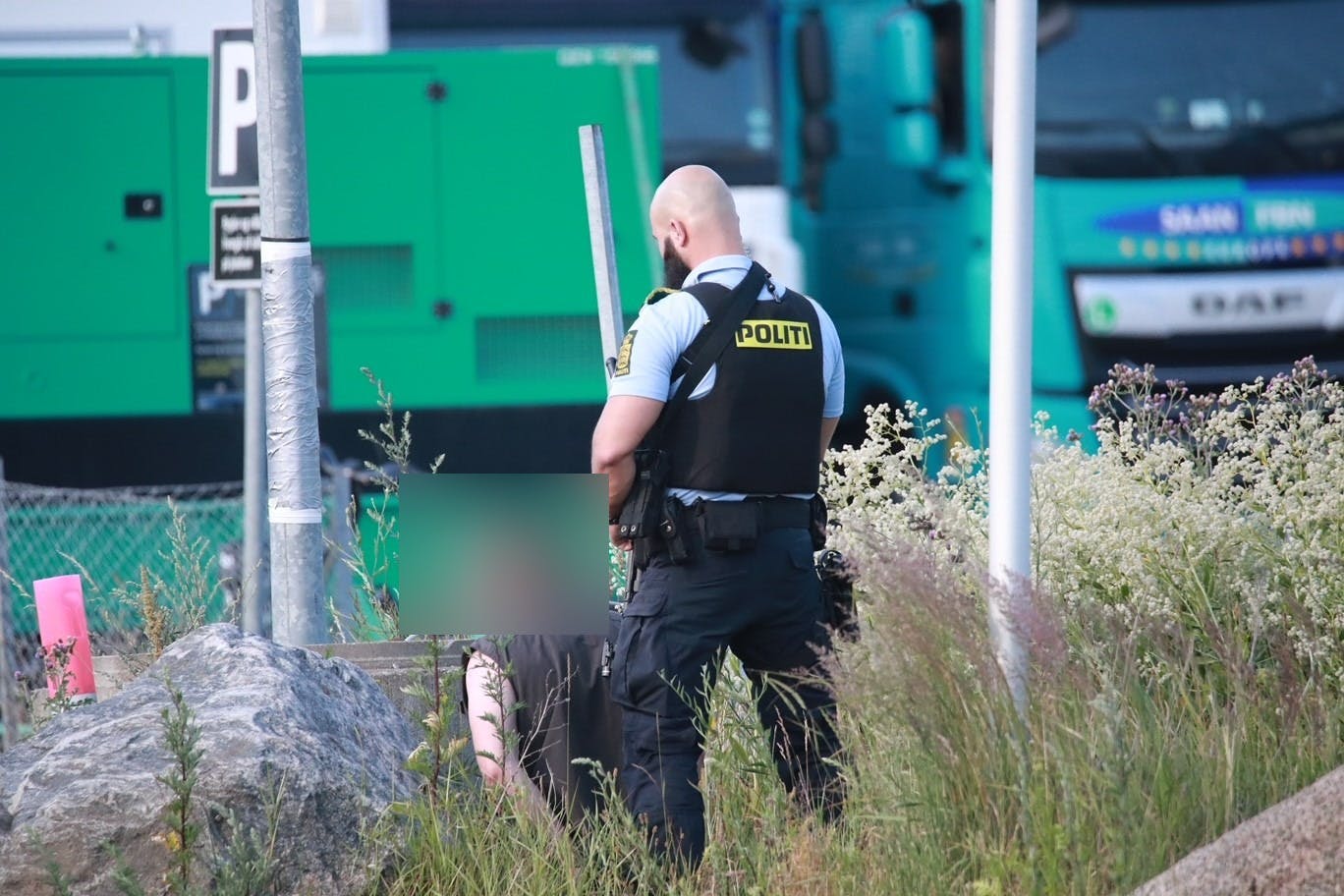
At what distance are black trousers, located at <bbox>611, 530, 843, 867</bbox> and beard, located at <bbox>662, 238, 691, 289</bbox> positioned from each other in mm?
639

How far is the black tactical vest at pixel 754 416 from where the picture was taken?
148 inches

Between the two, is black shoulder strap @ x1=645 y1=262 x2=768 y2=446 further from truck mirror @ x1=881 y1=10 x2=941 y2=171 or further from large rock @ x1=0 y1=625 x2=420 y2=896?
truck mirror @ x1=881 y1=10 x2=941 y2=171

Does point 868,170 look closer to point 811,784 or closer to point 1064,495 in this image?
point 1064,495

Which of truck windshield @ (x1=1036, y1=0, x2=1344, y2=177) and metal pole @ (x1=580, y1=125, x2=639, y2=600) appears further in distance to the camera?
truck windshield @ (x1=1036, y1=0, x2=1344, y2=177)

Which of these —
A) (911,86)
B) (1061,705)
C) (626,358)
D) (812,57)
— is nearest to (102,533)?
(812,57)

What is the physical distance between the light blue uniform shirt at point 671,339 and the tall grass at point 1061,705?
1.47 ft

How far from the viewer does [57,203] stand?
8.31 metres

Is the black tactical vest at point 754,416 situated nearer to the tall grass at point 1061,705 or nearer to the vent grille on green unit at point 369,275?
the tall grass at point 1061,705

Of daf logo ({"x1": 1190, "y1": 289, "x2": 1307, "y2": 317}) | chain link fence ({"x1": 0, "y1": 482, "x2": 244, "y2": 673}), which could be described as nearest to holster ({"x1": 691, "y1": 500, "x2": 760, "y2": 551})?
chain link fence ({"x1": 0, "y1": 482, "x2": 244, "y2": 673})

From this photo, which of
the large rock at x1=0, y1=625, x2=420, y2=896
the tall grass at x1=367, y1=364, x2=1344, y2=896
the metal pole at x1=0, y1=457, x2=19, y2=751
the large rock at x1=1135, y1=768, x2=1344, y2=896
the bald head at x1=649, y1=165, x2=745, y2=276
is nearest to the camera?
the large rock at x1=1135, y1=768, x2=1344, y2=896

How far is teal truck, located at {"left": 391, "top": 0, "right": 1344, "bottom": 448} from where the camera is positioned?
8.60m

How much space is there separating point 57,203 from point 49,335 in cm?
62

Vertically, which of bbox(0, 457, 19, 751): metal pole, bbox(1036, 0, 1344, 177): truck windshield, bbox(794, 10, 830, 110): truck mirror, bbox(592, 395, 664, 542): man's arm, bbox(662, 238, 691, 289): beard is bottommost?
bbox(0, 457, 19, 751): metal pole

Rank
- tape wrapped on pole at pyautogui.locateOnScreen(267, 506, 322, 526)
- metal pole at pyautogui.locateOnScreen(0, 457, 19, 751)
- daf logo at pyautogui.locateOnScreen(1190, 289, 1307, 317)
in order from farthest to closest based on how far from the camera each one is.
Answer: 1. daf logo at pyautogui.locateOnScreen(1190, 289, 1307, 317)
2. metal pole at pyautogui.locateOnScreen(0, 457, 19, 751)
3. tape wrapped on pole at pyautogui.locateOnScreen(267, 506, 322, 526)
